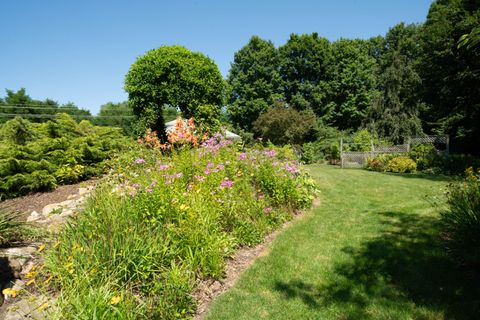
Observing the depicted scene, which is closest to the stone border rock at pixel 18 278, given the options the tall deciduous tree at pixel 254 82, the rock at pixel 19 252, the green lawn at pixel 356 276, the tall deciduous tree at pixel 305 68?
the rock at pixel 19 252

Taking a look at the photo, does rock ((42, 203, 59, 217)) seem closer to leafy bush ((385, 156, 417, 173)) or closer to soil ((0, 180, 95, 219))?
soil ((0, 180, 95, 219))

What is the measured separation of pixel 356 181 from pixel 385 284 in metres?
6.71

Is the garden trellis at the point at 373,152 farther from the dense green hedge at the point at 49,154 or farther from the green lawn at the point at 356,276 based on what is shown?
the dense green hedge at the point at 49,154

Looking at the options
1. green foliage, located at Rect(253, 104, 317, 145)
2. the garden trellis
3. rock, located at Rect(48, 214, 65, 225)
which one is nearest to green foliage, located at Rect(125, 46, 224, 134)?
the garden trellis

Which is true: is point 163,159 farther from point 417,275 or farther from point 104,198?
point 417,275

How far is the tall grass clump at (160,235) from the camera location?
2.66 meters

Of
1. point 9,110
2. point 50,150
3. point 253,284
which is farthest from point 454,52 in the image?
point 9,110

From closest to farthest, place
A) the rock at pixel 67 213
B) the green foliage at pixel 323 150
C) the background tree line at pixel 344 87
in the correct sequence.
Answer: the rock at pixel 67 213 < the green foliage at pixel 323 150 < the background tree line at pixel 344 87

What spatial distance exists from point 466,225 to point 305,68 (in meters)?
28.4

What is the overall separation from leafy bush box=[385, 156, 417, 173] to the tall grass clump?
33.0 ft

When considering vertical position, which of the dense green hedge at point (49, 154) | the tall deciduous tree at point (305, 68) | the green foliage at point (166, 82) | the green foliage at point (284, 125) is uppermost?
the tall deciduous tree at point (305, 68)

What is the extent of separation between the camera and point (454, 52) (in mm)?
15273

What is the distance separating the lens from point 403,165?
13.5 metres

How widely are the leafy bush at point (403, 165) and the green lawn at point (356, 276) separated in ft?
A: 27.8
